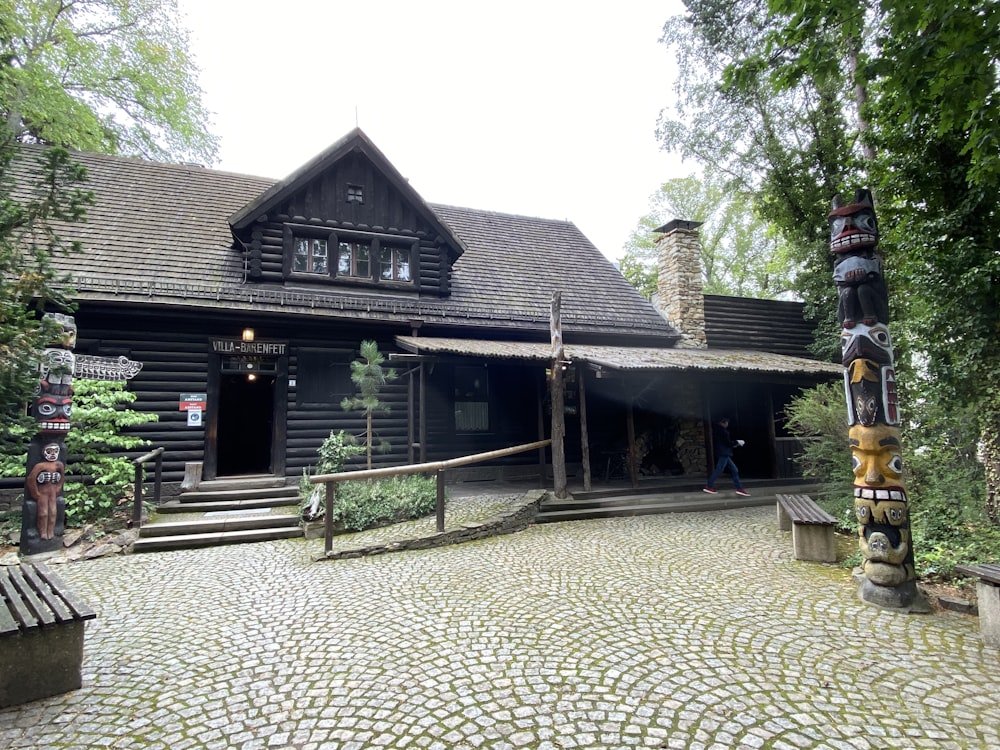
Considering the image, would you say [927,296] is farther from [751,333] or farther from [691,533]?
[751,333]

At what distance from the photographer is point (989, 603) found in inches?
138

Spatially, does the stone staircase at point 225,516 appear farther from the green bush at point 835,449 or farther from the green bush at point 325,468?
the green bush at point 835,449

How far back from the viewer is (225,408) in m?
12.8

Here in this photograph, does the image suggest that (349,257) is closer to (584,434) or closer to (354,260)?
(354,260)

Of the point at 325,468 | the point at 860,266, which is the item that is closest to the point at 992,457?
the point at 860,266

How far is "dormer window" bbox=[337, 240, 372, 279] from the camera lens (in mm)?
11078

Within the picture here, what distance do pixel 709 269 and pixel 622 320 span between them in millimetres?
19674

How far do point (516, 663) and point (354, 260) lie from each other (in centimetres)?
967

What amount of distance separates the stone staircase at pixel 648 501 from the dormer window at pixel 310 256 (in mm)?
6977

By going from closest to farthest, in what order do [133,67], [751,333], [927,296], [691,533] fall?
1. [927,296]
2. [691,533]
3. [751,333]
4. [133,67]

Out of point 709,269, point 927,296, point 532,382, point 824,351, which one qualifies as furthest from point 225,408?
point 709,269

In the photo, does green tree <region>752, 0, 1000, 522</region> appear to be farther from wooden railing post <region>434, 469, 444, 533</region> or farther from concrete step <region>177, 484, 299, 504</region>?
concrete step <region>177, 484, 299, 504</region>

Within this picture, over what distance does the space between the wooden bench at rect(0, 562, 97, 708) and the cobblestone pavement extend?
0.11m

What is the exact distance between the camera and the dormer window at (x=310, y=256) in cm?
1079
